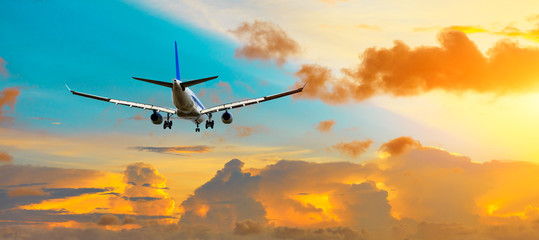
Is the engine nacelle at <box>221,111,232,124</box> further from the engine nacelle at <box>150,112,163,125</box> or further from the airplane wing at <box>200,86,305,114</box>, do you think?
the engine nacelle at <box>150,112,163,125</box>

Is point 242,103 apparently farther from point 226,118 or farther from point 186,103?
point 186,103

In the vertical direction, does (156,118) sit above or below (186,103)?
below

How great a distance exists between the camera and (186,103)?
92.8 metres

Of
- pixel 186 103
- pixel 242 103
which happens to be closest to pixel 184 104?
pixel 186 103

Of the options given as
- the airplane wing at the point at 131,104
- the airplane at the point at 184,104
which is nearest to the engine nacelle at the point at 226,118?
the airplane at the point at 184,104

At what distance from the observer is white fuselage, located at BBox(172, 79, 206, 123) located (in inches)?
3521

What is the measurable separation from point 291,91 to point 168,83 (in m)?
20.0

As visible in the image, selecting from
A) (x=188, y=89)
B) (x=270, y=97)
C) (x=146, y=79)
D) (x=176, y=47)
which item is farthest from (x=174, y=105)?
(x=176, y=47)

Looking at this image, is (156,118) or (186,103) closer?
(186,103)

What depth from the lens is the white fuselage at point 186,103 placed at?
8944 centimetres

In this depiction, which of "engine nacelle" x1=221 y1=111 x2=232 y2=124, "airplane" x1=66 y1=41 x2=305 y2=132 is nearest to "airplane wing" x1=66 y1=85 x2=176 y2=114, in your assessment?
"airplane" x1=66 y1=41 x2=305 y2=132

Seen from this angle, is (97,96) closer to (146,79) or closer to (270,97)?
(146,79)

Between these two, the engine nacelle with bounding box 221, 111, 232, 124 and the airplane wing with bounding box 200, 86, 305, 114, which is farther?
the engine nacelle with bounding box 221, 111, 232, 124

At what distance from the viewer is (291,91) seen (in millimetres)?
88562
